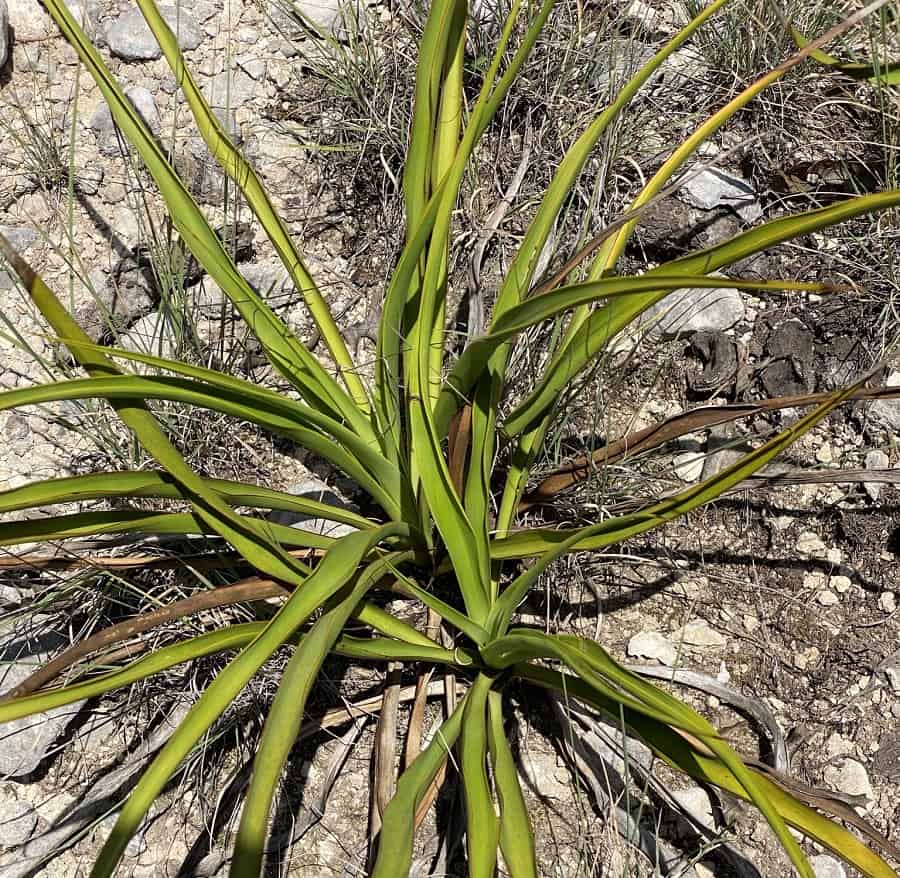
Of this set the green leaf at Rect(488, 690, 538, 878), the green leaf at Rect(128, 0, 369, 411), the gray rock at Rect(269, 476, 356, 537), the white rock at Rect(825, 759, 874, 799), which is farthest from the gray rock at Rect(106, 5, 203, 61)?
the white rock at Rect(825, 759, 874, 799)

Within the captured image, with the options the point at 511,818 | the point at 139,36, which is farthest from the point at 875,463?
the point at 139,36

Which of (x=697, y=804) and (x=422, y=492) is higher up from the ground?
(x=422, y=492)

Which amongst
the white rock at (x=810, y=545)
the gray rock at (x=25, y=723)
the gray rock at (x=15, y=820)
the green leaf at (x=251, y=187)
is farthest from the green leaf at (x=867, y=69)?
the gray rock at (x=15, y=820)

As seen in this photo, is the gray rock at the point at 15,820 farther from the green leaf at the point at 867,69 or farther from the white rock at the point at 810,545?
the green leaf at the point at 867,69

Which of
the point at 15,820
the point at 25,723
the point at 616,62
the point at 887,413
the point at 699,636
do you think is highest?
the point at 616,62

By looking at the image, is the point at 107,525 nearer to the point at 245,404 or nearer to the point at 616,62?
the point at 245,404

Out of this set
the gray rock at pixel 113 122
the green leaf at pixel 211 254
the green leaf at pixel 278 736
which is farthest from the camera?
the gray rock at pixel 113 122

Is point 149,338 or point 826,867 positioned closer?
point 826,867
